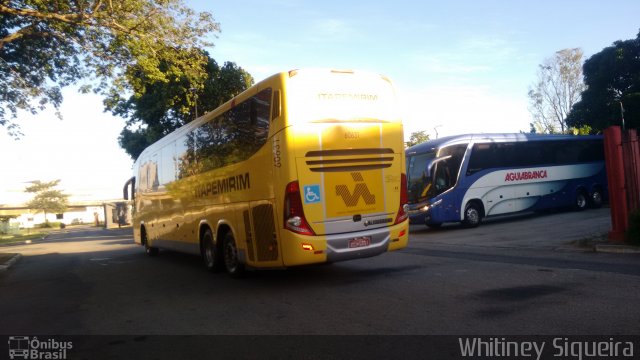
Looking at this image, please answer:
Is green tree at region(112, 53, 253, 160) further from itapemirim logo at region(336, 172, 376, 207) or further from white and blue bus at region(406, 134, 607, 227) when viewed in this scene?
itapemirim logo at region(336, 172, 376, 207)

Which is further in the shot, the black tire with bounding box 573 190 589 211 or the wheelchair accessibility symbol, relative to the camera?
the black tire with bounding box 573 190 589 211

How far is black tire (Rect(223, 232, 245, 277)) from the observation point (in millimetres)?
9336

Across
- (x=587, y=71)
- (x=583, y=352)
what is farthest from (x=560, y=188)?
(x=587, y=71)

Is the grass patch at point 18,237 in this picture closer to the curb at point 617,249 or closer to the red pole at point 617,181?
the curb at point 617,249

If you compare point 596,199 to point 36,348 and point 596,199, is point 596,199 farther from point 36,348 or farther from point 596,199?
point 36,348

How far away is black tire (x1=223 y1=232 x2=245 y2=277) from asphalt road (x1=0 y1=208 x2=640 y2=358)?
0.73ft

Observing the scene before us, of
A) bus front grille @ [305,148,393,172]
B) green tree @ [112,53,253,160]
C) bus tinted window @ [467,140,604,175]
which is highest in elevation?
green tree @ [112,53,253,160]

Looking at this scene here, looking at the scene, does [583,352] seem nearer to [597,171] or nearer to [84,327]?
[84,327]

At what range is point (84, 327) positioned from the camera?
6551mm

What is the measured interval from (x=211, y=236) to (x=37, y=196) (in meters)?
82.1

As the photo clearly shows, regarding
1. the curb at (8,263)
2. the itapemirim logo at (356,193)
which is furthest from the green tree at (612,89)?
the curb at (8,263)

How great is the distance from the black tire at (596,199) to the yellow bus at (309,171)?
53.2 feet

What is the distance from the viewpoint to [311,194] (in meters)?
7.70

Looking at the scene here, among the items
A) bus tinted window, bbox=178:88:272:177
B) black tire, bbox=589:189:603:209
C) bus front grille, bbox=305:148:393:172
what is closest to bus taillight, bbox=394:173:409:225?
bus front grille, bbox=305:148:393:172
